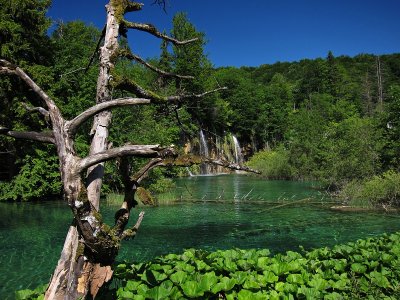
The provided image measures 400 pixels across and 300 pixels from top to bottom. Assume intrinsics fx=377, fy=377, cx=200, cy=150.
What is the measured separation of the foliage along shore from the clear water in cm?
229

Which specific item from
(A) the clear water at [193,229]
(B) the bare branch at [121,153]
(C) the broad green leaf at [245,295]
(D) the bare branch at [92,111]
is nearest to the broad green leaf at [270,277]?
(C) the broad green leaf at [245,295]

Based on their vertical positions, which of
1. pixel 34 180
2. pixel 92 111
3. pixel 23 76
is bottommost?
pixel 34 180

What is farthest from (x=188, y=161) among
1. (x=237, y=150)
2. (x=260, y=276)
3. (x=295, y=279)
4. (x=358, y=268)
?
(x=237, y=150)

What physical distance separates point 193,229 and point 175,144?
3288 mm

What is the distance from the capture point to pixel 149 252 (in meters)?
10.9

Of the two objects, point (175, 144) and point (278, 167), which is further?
point (278, 167)

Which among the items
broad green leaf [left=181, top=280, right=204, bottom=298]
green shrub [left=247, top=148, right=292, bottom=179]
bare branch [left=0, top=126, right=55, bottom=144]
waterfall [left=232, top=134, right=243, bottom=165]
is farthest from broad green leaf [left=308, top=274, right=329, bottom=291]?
waterfall [left=232, top=134, right=243, bottom=165]

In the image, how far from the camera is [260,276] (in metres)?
5.24

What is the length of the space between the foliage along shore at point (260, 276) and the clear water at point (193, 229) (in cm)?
229

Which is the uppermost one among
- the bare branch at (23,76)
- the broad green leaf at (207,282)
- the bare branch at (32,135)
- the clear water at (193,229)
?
the bare branch at (23,76)

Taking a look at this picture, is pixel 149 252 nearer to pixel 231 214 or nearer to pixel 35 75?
pixel 231 214

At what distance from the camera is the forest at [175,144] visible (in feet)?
15.3

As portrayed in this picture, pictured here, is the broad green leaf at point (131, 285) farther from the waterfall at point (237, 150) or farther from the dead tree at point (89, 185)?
the waterfall at point (237, 150)

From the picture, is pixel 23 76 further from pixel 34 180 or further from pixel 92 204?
pixel 34 180
